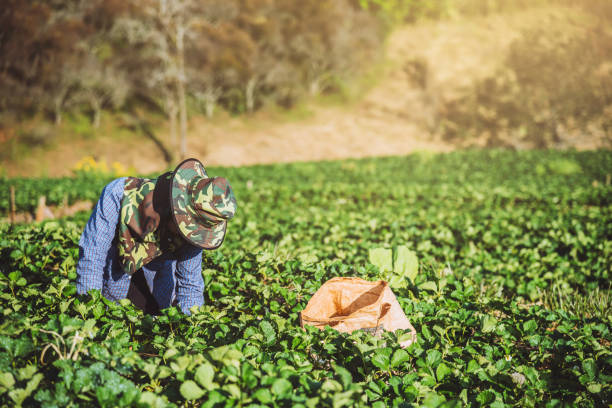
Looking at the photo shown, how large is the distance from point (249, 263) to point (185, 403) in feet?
5.12

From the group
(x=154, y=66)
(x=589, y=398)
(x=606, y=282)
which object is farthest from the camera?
(x=154, y=66)

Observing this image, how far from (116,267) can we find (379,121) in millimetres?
34805

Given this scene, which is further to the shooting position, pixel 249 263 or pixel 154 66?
pixel 154 66

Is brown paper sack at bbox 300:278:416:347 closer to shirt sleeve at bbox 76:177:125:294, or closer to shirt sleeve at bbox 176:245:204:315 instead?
shirt sleeve at bbox 176:245:204:315

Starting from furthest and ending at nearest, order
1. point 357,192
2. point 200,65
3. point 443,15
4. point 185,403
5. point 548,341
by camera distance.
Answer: point 443,15, point 200,65, point 357,192, point 548,341, point 185,403

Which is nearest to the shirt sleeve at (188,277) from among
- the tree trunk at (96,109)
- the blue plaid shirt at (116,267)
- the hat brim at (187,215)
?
the blue plaid shirt at (116,267)

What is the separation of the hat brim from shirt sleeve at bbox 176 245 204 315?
32cm

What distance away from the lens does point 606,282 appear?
4836mm

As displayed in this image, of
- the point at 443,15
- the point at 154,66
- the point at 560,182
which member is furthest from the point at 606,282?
the point at 443,15

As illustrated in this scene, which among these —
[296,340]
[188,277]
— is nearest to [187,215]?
[188,277]

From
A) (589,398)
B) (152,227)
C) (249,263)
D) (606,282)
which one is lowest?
(606,282)

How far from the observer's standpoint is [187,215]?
2.43 m

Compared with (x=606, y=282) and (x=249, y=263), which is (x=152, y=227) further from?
(x=606, y=282)

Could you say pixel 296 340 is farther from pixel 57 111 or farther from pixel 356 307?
pixel 57 111
